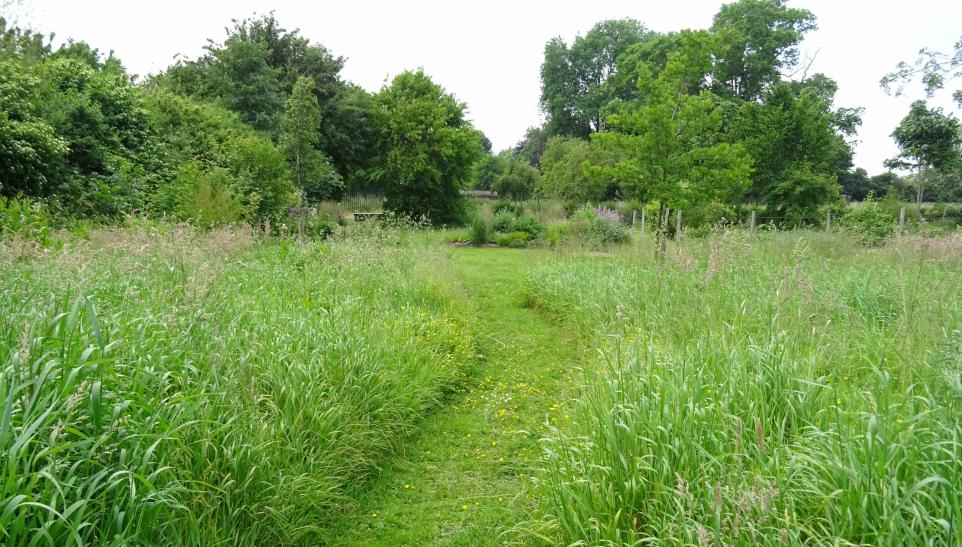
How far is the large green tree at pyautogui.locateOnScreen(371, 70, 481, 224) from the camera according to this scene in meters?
23.0

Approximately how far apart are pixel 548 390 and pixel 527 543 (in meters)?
2.31

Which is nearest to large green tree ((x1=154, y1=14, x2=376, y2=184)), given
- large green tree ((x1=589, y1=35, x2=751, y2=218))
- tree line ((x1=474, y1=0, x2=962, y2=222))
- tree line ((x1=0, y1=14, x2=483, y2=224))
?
tree line ((x1=0, y1=14, x2=483, y2=224))

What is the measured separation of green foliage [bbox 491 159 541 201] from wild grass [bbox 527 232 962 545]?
2408 cm

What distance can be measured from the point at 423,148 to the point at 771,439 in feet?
72.0

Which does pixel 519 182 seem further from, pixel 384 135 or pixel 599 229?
pixel 599 229

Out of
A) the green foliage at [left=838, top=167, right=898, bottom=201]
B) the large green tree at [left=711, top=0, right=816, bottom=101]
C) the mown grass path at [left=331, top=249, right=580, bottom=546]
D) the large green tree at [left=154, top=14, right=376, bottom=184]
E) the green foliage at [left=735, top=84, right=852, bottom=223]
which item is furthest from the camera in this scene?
the green foliage at [left=838, top=167, right=898, bottom=201]

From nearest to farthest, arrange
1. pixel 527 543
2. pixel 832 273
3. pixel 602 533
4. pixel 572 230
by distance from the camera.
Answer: pixel 602 533
pixel 527 543
pixel 832 273
pixel 572 230

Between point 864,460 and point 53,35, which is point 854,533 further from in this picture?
point 53,35

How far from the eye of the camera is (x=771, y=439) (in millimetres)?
2227

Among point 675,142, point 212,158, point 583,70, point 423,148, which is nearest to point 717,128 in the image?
point 675,142

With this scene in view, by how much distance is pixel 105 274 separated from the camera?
3930 millimetres

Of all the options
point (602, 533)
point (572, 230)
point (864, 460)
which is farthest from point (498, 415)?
point (572, 230)

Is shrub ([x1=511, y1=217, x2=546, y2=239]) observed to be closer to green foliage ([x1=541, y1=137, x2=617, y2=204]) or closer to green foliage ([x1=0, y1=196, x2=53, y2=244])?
green foliage ([x1=541, y1=137, x2=617, y2=204])

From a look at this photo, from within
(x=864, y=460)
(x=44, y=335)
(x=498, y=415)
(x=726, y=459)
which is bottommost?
(x=498, y=415)
